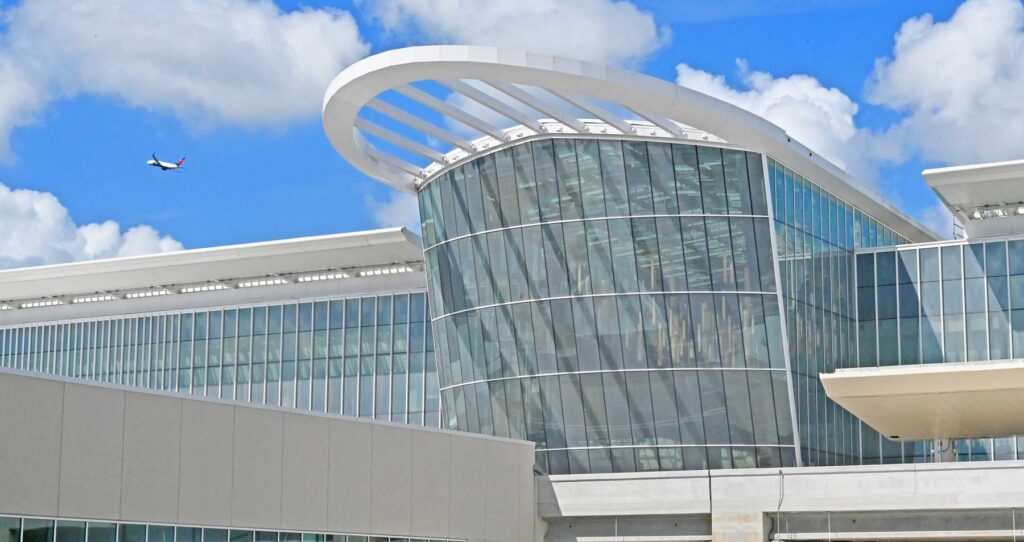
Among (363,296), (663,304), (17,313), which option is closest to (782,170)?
(663,304)

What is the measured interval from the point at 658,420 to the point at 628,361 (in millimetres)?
2019

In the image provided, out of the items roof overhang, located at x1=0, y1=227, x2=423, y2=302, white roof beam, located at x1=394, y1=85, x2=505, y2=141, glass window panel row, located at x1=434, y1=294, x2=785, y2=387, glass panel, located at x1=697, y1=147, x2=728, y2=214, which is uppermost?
white roof beam, located at x1=394, y1=85, x2=505, y2=141

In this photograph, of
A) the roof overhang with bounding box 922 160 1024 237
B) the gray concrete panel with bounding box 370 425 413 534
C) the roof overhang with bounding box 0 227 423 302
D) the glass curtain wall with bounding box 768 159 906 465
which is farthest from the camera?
the roof overhang with bounding box 0 227 423 302

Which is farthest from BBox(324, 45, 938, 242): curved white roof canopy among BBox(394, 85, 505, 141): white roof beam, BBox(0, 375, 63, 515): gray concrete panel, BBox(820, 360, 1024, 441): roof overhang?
BBox(0, 375, 63, 515): gray concrete panel

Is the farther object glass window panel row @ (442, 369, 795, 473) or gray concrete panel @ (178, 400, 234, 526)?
glass window panel row @ (442, 369, 795, 473)

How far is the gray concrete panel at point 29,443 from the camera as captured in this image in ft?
83.0

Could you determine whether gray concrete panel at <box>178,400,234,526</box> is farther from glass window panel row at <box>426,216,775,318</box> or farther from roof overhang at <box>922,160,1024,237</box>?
roof overhang at <box>922,160,1024,237</box>

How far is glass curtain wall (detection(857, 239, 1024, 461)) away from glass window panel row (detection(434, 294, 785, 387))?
340 inches

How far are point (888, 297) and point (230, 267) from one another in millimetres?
28348

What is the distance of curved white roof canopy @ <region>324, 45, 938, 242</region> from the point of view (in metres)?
38.4

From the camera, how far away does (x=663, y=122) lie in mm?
42688

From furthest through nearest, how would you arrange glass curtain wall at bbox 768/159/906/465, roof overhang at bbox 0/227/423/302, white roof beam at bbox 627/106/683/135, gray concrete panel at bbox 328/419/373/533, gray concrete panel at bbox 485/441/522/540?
roof overhang at bbox 0/227/423/302, glass curtain wall at bbox 768/159/906/465, white roof beam at bbox 627/106/683/135, gray concrete panel at bbox 485/441/522/540, gray concrete panel at bbox 328/419/373/533

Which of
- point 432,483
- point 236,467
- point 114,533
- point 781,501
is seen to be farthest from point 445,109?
point 114,533

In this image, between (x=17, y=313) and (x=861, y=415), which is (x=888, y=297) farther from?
(x=17, y=313)
